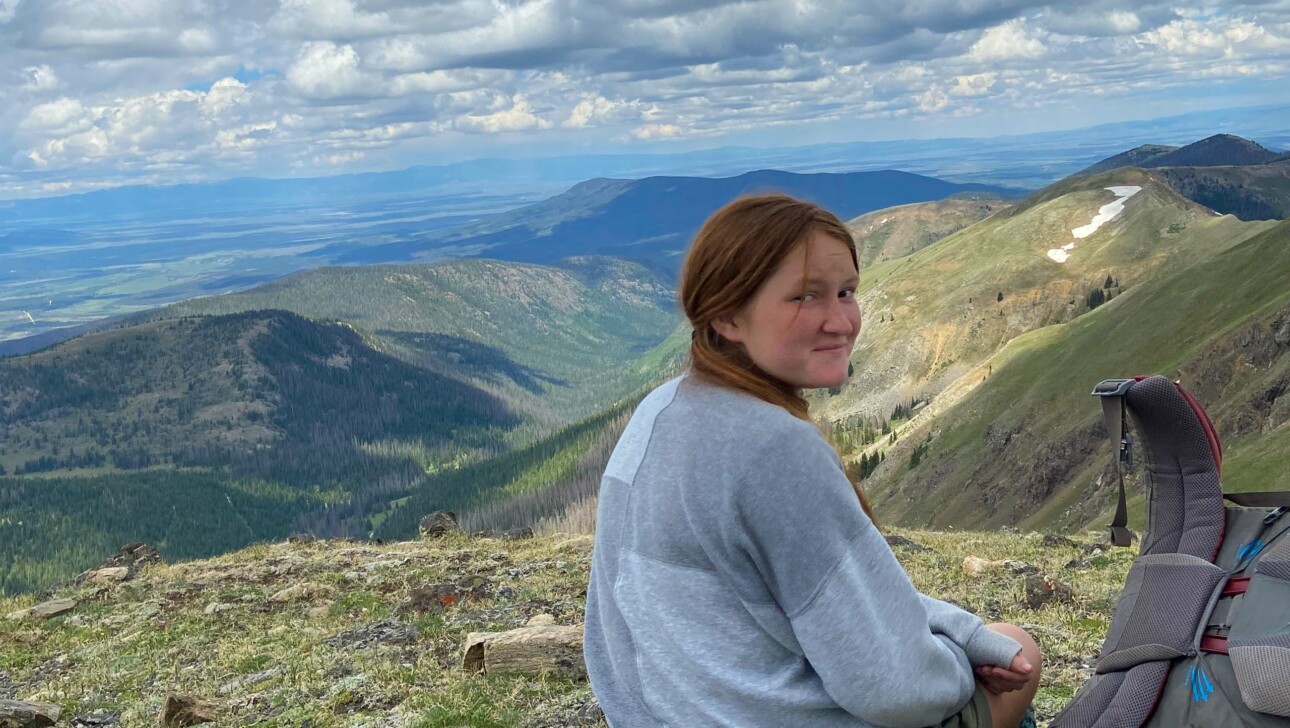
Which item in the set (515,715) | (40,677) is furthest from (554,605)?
(40,677)

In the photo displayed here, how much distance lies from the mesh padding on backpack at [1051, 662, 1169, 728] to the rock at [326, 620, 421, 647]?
12300 mm

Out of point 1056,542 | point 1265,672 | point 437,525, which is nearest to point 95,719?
point 1265,672

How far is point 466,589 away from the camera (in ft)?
67.4

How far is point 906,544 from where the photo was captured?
2430cm

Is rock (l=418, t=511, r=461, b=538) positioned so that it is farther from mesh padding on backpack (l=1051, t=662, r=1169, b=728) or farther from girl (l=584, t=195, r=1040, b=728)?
girl (l=584, t=195, r=1040, b=728)

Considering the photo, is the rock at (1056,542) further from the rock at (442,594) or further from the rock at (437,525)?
the rock at (437,525)

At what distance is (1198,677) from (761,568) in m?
3.14

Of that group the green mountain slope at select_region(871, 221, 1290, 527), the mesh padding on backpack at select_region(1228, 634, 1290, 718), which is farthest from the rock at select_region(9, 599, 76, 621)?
the green mountain slope at select_region(871, 221, 1290, 527)

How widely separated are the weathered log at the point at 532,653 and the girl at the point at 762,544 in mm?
8035

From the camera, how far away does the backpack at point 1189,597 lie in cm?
562

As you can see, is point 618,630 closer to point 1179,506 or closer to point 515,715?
point 1179,506

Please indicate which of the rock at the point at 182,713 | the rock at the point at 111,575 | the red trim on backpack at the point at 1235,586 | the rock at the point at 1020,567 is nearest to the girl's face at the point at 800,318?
the red trim on backpack at the point at 1235,586

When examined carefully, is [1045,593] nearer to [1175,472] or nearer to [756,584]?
[1175,472]

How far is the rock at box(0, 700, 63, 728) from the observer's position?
13.3m
